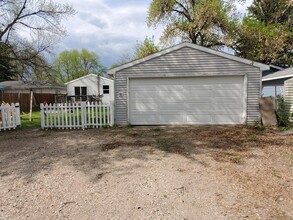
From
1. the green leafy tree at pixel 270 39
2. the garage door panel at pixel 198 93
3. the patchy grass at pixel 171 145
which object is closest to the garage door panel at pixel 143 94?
the garage door panel at pixel 198 93

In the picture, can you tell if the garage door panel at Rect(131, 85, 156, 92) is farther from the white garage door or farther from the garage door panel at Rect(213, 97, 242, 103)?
the garage door panel at Rect(213, 97, 242, 103)

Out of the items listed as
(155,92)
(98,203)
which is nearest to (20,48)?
(155,92)

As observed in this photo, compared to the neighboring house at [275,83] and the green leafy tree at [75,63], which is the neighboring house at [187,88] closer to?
the neighboring house at [275,83]

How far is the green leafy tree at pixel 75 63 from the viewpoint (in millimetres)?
41844

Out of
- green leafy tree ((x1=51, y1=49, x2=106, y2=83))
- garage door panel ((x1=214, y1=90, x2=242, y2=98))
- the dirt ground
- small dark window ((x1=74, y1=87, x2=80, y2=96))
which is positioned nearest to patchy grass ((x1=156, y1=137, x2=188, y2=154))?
the dirt ground

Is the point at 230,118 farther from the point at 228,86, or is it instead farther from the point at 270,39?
the point at 270,39

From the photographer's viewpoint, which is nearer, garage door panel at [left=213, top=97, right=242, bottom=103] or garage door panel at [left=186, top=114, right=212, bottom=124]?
garage door panel at [left=213, top=97, right=242, bottom=103]

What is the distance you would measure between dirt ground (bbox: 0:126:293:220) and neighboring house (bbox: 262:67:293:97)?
840 centimetres

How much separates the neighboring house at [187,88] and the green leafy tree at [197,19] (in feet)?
28.4

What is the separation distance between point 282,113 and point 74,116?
801cm

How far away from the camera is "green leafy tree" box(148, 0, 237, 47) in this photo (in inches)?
630

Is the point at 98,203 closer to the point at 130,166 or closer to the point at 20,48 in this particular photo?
the point at 130,166

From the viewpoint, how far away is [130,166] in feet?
13.8

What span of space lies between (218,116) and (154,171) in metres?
5.76
